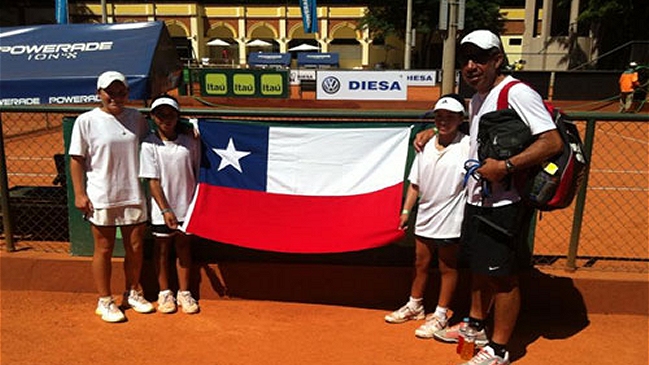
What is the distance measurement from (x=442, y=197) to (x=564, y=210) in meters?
4.58

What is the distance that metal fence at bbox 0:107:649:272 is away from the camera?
4586 millimetres

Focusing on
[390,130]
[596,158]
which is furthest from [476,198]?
[596,158]

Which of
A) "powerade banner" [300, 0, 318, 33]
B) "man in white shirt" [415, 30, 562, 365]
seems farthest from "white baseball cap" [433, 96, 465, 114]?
"powerade banner" [300, 0, 318, 33]

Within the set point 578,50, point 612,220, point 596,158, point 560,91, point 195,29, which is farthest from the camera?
point 195,29

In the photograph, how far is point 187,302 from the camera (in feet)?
14.7

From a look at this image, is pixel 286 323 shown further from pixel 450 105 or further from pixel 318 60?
pixel 318 60

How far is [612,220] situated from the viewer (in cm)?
724

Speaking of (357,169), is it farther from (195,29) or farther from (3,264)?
(195,29)

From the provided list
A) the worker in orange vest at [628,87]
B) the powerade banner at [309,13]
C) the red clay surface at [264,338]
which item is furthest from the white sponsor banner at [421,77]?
the red clay surface at [264,338]

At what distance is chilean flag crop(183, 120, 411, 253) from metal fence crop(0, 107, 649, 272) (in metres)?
0.20

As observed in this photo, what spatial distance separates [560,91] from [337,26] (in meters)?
38.8

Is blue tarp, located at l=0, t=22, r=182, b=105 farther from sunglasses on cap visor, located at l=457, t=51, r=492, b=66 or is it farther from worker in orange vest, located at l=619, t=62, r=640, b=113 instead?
worker in orange vest, located at l=619, t=62, r=640, b=113

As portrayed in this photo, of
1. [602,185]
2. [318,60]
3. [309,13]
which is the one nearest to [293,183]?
[602,185]

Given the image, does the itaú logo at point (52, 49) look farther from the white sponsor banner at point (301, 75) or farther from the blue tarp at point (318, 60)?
the blue tarp at point (318, 60)
